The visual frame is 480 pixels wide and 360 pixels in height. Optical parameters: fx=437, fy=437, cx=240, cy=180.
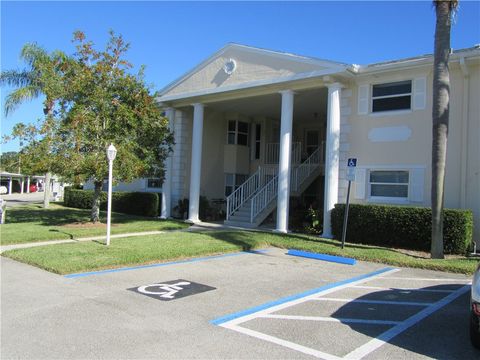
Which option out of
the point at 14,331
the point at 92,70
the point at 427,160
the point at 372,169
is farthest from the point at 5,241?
the point at 427,160

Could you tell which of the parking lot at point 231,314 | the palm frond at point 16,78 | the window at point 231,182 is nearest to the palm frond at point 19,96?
the palm frond at point 16,78

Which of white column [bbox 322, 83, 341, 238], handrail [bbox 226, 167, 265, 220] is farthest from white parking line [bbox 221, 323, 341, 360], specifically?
handrail [bbox 226, 167, 265, 220]

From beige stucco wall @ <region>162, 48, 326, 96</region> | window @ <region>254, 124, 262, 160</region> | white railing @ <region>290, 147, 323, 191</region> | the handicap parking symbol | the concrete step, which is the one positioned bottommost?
the handicap parking symbol

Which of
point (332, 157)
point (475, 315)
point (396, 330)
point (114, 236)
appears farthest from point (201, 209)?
point (475, 315)

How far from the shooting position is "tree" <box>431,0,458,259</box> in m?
10.4

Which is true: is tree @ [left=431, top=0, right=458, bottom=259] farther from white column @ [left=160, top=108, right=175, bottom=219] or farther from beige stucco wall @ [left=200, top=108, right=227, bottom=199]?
white column @ [left=160, top=108, right=175, bottom=219]

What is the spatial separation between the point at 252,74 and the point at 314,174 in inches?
209

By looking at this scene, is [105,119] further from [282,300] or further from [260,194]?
[282,300]

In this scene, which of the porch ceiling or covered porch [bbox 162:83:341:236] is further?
the porch ceiling

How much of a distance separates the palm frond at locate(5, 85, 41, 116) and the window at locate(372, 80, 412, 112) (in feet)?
58.6

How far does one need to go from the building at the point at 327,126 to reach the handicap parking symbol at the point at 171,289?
759 centimetres

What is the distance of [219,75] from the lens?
17.3m

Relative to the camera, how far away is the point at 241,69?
54.2 feet

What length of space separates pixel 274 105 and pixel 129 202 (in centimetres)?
863
